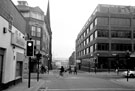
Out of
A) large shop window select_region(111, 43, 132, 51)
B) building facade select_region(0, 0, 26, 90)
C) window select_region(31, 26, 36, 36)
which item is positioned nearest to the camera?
building facade select_region(0, 0, 26, 90)

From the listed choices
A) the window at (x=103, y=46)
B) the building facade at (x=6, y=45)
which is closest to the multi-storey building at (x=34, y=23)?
the window at (x=103, y=46)

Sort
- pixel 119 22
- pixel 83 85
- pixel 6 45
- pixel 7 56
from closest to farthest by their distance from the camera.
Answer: pixel 6 45 → pixel 7 56 → pixel 83 85 → pixel 119 22

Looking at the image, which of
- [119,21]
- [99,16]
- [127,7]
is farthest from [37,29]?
[127,7]

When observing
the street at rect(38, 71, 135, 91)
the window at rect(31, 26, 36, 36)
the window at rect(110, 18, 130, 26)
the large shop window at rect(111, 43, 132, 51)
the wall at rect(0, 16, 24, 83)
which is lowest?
the street at rect(38, 71, 135, 91)

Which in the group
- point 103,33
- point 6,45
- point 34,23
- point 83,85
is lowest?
point 83,85

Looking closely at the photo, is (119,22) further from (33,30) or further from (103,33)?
(33,30)

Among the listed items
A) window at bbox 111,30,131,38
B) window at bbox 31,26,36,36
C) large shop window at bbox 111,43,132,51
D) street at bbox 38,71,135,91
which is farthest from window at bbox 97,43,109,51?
street at bbox 38,71,135,91

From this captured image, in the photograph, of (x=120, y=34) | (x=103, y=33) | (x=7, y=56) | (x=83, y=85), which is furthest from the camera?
(x=120, y=34)

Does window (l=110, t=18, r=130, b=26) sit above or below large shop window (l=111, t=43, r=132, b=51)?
above

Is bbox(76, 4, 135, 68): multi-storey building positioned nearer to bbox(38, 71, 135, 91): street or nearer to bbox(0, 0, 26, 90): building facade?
bbox(38, 71, 135, 91): street

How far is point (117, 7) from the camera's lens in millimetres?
53375

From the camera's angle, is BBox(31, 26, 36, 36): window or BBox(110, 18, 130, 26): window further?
BBox(110, 18, 130, 26): window

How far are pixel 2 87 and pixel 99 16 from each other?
40.7 metres

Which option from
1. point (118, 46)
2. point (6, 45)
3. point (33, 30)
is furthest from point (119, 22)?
point (6, 45)
